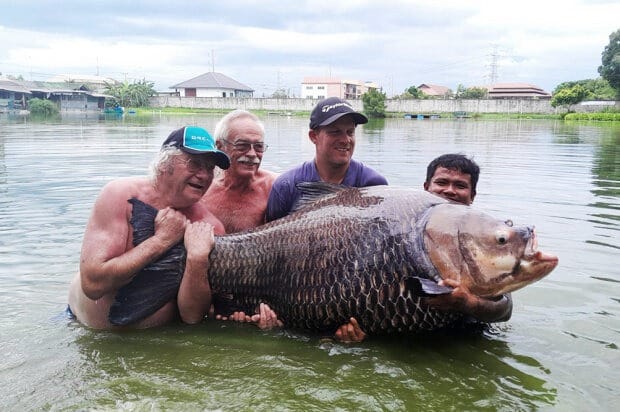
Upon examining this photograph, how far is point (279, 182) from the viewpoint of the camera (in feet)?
17.1

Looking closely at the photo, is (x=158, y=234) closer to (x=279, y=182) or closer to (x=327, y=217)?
(x=327, y=217)

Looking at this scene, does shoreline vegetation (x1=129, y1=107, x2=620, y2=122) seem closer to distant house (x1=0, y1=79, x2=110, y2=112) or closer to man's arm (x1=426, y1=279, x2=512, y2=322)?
distant house (x1=0, y1=79, x2=110, y2=112)

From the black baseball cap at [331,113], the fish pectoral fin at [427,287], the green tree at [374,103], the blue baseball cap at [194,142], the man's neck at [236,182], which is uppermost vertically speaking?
the green tree at [374,103]

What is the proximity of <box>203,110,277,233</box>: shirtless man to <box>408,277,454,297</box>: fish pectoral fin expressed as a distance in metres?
2.28

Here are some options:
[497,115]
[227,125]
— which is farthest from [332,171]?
[497,115]

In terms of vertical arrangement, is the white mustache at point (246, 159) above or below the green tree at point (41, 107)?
below

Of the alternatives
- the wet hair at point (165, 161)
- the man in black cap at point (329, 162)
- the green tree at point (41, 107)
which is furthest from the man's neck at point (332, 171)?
the green tree at point (41, 107)

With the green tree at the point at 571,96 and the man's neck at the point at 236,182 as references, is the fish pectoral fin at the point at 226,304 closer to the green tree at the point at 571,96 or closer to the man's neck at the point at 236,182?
the man's neck at the point at 236,182

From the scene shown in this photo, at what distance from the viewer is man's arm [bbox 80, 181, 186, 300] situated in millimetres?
3791

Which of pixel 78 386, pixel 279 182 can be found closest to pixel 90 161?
pixel 279 182

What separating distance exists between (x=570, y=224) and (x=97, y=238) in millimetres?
7067

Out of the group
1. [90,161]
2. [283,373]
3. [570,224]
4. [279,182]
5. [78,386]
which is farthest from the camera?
[90,161]

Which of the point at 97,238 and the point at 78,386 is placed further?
the point at 97,238

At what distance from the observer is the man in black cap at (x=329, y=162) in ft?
16.0
